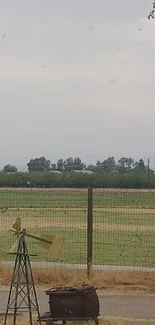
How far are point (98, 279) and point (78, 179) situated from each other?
15359 mm

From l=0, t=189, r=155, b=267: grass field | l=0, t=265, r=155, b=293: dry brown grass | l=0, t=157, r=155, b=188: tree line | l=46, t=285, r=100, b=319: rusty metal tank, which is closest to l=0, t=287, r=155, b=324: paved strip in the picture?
l=0, t=265, r=155, b=293: dry brown grass

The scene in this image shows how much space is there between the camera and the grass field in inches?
722

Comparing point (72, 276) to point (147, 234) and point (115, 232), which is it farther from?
point (147, 234)

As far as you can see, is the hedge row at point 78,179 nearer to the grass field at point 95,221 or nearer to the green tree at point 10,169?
the green tree at point 10,169

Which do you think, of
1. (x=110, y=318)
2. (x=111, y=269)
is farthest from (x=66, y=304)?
(x=111, y=269)

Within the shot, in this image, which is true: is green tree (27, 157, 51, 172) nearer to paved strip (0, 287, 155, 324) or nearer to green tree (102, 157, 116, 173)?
green tree (102, 157, 116, 173)

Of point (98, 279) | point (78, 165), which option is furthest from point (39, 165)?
point (98, 279)

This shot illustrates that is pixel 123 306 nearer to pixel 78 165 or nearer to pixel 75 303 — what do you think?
pixel 75 303

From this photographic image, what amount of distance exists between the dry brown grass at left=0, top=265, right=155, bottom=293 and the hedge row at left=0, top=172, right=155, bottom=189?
11.7 meters

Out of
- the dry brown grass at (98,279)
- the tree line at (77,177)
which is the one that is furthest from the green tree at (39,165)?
the dry brown grass at (98,279)

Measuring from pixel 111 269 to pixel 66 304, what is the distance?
4.79 meters

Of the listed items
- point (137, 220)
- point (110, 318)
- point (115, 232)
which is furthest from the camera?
point (115, 232)

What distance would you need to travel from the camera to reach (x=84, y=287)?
1080 cm

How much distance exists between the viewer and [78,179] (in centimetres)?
2988
